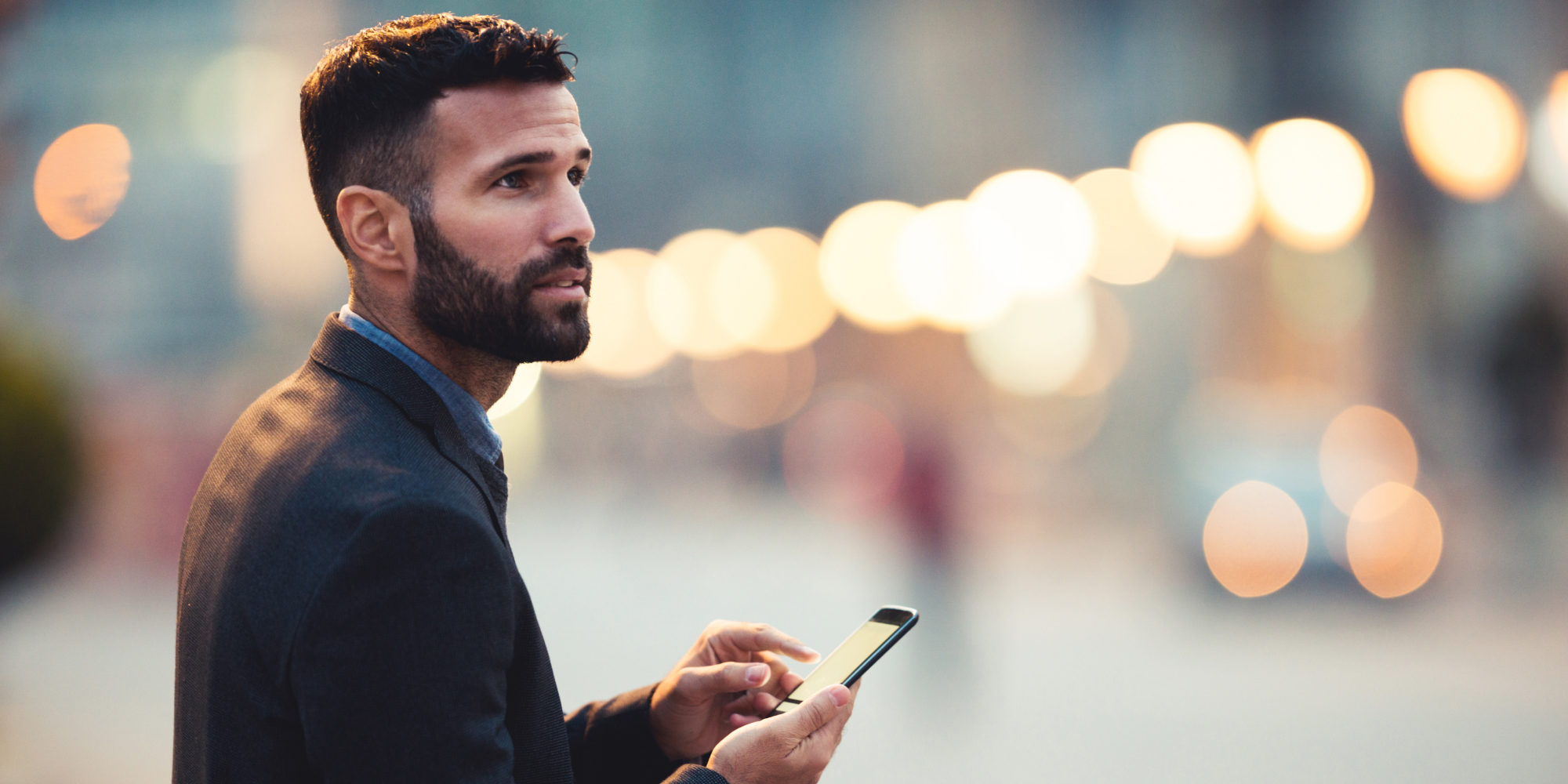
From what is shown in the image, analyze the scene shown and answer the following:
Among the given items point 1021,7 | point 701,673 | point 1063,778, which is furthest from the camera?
point 1021,7

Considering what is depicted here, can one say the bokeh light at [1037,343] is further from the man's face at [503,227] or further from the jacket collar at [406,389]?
the jacket collar at [406,389]

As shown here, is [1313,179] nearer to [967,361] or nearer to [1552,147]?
[1552,147]

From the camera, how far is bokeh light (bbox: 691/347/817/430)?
4238 cm

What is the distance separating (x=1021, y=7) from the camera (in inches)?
1067

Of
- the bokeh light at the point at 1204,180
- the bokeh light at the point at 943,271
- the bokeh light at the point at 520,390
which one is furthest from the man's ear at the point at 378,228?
the bokeh light at the point at 520,390

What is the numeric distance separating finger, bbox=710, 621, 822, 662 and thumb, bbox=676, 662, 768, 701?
6cm

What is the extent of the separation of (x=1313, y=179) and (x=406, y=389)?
9.03m

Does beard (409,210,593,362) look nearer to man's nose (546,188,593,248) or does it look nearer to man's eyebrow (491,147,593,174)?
man's nose (546,188,593,248)

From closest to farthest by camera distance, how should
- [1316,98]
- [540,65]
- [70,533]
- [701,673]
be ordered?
[540,65], [701,673], [70,533], [1316,98]

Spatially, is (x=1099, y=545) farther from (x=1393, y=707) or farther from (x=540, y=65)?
(x=540, y=65)

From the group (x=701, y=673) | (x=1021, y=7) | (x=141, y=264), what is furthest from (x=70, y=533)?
(x=1021, y=7)

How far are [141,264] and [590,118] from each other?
12.6 metres

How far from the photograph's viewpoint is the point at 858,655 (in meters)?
2.01

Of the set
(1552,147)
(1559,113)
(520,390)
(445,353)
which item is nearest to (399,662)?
(445,353)
